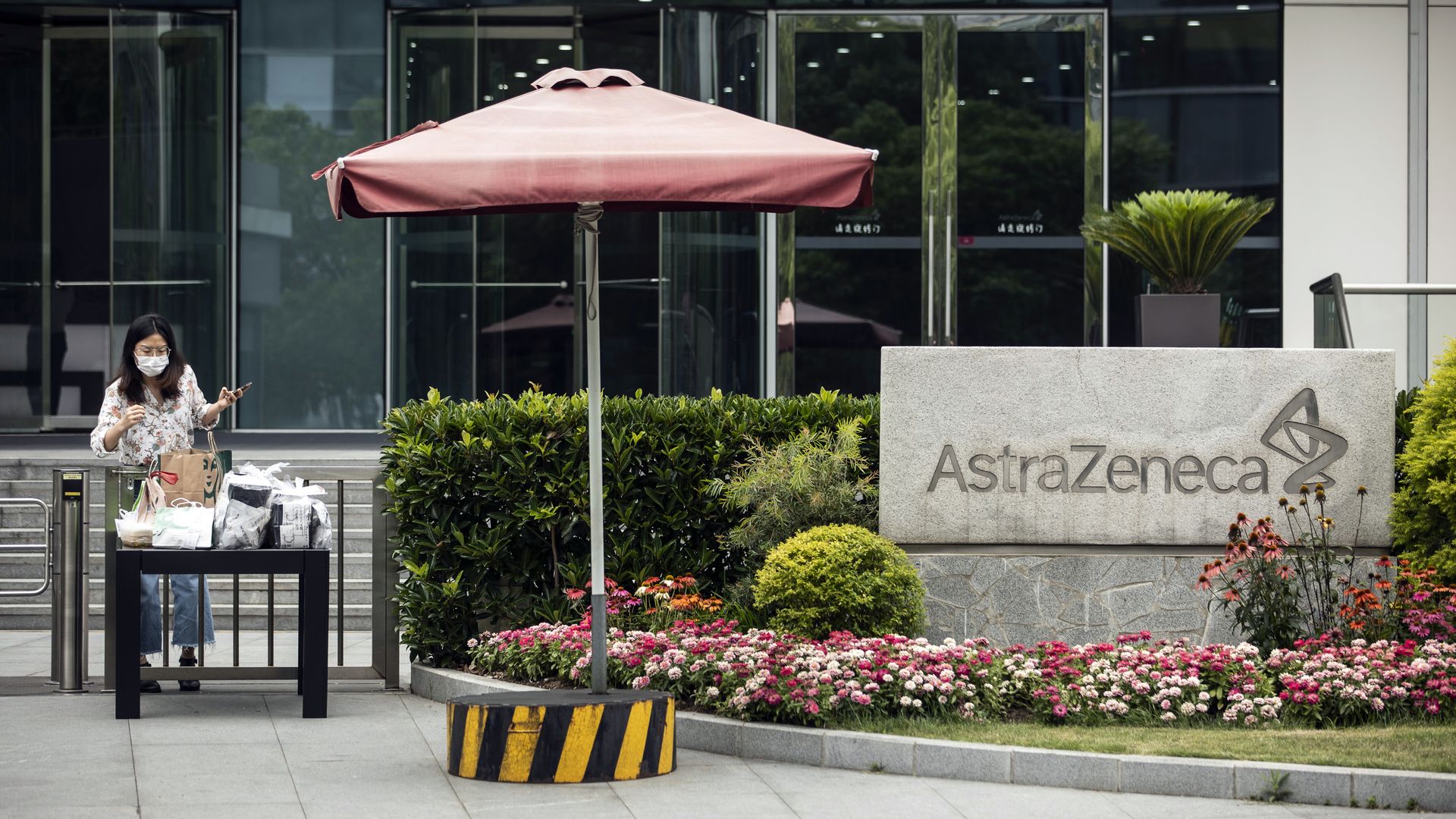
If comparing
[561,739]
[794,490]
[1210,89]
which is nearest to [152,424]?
[794,490]

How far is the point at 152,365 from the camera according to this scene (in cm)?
850

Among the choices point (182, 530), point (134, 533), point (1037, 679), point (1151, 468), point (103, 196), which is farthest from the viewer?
point (103, 196)

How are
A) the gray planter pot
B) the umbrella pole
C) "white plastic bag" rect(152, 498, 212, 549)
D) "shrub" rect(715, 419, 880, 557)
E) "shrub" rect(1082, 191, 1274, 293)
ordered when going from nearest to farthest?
1. the umbrella pole
2. "white plastic bag" rect(152, 498, 212, 549)
3. "shrub" rect(715, 419, 880, 557)
4. the gray planter pot
5. "shrub" rect(1082, 191, 1274, 293)

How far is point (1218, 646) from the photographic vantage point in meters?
7.46

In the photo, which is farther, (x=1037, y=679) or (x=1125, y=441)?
(x=1125, y=441)

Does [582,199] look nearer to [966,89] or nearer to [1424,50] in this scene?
[966,89]

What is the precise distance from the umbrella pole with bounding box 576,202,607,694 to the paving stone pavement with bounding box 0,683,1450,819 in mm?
565

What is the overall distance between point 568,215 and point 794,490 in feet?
30.2

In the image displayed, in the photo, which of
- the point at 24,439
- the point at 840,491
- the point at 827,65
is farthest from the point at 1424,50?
the point at 24,439

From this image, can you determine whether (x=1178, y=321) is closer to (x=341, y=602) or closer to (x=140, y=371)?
(x=341, y=602)

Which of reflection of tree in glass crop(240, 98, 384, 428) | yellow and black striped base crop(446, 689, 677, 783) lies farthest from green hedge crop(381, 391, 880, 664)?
reflection of tree in glass crop(240, 98, 384, 428)

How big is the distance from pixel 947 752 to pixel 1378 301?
495 centimetres

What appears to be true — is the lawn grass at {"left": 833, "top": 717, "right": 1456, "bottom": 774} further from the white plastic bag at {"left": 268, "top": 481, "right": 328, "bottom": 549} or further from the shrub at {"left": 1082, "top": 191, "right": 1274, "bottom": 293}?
the shrub at {"left": 1082, "top": 191, "right": 1274, "bottom": 293}

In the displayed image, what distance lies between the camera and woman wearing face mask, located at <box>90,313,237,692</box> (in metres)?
8.40
